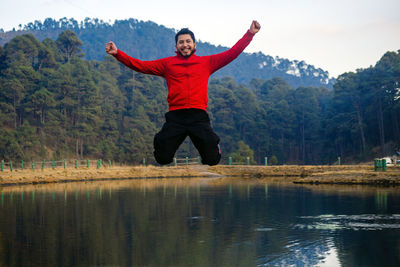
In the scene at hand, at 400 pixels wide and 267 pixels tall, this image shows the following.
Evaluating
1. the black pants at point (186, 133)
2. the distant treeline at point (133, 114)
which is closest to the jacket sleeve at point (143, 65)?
the black pants at point (186, 133)

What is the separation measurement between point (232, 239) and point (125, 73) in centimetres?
8476

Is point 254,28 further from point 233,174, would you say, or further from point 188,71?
point 233,174

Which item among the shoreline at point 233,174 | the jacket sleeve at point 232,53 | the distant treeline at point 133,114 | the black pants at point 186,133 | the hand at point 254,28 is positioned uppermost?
the distant treeline at point 133,114

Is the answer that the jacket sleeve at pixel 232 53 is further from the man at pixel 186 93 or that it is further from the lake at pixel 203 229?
the lake at pixel 203 229

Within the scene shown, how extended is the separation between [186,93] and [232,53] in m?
0.93

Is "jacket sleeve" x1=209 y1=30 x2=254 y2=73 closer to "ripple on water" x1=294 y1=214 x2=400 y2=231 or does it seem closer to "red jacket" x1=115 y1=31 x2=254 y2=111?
"red jacket" x1=115 y1=31 x2=254 y2=111

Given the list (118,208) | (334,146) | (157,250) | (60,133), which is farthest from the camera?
(334,146)

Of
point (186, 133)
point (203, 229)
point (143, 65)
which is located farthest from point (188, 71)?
point (203, 229)

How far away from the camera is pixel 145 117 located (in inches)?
3506

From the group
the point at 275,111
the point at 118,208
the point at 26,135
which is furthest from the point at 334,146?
the point at 118,208

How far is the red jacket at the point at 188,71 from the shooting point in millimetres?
7117

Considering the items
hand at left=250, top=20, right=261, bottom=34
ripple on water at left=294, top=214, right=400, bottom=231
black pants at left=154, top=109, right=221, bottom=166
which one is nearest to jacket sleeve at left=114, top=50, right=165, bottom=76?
black pants at left=154, top=109, right=221, bottom=166

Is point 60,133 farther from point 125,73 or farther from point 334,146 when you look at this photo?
point 334,146

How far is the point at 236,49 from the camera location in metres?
7.21
